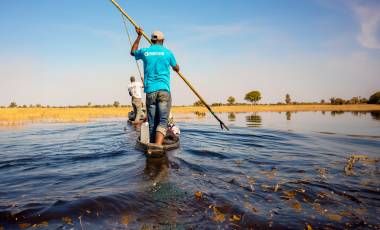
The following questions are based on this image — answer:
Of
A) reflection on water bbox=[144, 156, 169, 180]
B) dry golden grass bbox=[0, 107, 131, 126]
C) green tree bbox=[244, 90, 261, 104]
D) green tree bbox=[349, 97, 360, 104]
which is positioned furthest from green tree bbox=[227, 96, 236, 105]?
reflection on water bbox=[144, 156, 169, 180]

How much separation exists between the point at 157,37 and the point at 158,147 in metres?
2.75

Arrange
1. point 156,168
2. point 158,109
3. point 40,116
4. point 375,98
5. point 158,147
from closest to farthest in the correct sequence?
point 156,168 → point 158,147 → point 158,109 → point 40,116 → point 375,98

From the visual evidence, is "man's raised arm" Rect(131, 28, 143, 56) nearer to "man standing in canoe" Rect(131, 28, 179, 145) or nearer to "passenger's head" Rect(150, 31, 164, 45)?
"man standing in canoe" Rect(131, 28, 179, 145)

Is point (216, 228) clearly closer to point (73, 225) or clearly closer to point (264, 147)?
point (73, 225)

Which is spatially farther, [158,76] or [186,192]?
[158,76]

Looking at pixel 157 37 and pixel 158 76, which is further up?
pixel 157 37

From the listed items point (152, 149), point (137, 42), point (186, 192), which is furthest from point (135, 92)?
point (186, 192)

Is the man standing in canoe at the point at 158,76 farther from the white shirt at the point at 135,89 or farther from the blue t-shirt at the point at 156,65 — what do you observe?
the white shirt at the point at 135,89

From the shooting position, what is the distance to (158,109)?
22.4 feet

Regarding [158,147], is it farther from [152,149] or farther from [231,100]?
[231,100]

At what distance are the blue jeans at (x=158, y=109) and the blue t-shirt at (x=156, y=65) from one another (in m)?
0.15

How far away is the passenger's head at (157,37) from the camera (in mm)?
6621

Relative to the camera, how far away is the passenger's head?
6.62m

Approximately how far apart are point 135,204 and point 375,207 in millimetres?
3209
